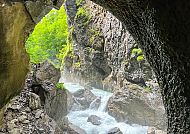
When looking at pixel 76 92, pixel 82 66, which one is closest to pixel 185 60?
pixel 76 92

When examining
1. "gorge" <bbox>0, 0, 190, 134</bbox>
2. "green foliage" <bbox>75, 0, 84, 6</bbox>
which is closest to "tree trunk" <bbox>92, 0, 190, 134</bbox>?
"gorge" <bbox>0, 0, 190, 134</bbox>

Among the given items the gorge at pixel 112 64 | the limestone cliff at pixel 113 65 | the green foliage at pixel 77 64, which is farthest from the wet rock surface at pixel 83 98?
the green foliage at pixel 77 64

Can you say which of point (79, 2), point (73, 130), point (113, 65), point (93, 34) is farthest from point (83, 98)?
point (79, 2)

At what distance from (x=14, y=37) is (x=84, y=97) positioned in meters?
13.4

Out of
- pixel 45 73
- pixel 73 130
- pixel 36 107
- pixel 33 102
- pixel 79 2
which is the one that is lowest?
pixel 73 130

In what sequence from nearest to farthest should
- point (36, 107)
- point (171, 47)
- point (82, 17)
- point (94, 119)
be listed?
1. point (171, 47)
2. point (36, 107)
3. point (94, 119)
4. point (82, 17)

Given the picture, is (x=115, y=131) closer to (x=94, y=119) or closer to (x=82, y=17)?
(x=94, y=119)

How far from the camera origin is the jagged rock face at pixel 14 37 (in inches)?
124

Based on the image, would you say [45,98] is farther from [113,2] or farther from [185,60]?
[185,60]

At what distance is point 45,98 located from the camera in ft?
27.7

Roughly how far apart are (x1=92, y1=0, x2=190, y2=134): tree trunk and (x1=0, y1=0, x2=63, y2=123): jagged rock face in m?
1.43

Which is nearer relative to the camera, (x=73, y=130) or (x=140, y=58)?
(x=73, y=130)

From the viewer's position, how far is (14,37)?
11.4ft

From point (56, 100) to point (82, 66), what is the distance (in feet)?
35.3
